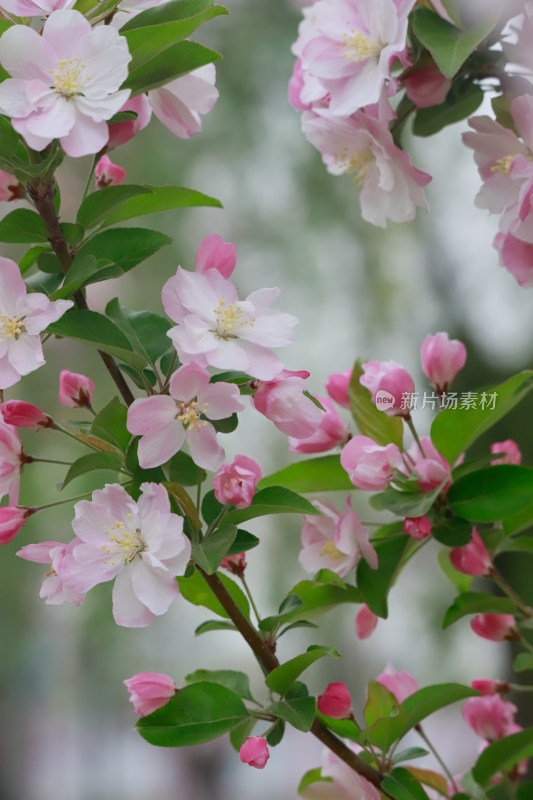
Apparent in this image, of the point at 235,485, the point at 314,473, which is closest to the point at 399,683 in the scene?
the point at 314,473

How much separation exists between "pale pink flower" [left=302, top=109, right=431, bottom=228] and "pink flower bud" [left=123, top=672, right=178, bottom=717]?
355mm

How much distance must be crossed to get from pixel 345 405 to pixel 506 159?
211mm

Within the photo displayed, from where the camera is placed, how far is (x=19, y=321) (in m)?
0.47

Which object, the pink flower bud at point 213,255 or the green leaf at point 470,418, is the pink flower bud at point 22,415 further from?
the green leaf at point 470,418

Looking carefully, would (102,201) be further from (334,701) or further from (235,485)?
(334,701)

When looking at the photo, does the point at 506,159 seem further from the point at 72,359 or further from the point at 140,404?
the point at 72,359

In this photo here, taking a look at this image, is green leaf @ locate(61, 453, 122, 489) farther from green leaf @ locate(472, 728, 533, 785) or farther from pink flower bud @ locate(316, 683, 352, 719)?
green leaf @ locate(472, 728, 533, 785)

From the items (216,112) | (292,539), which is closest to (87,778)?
(292,539)

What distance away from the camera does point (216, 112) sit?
136 inches

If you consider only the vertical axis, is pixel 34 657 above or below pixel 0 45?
below

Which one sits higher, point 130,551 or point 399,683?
point 130,551

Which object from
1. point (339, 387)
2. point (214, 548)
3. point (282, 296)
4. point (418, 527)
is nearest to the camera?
point (214, 548)

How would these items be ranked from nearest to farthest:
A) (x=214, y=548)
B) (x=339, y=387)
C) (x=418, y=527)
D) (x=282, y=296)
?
(x=214, y=548) → (x=418, y=527) → (x=339, y=387) → (x=282, y=296)

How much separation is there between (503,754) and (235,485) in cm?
33
